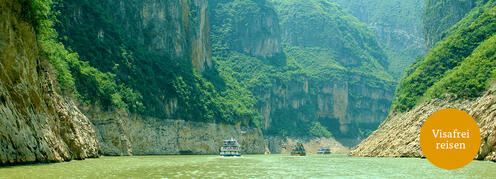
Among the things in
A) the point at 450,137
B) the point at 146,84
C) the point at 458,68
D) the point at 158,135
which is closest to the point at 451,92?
the point at 458,68

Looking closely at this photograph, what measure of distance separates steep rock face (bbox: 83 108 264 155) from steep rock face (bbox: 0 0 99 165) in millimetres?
30621

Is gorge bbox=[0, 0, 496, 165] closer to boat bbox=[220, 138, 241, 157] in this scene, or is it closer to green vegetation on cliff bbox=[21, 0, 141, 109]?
green vegetation on cliff bbox=[21, 0, 141, 109]

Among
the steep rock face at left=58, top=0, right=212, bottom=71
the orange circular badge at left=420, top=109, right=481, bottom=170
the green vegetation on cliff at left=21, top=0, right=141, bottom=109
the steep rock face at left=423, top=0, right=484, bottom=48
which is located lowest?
the orange circular badge at left=420, top=109, right=481, bottom=170

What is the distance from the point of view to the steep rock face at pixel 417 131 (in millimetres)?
59625

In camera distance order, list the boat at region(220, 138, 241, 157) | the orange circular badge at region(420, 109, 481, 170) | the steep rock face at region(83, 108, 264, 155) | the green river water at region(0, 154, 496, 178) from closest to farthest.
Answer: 1. the green river water at region(0, 154, 496, 178)
2. the orange circular badge at region(420, 109, 481, 170)
3. the steep rock face at region(83, 108, 264, 155)
4. the boat at region(220, 138, 241, 157)

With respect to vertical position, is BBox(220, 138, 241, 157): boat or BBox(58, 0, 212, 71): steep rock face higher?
BBox(58, 0, 212, 71): steep rock face

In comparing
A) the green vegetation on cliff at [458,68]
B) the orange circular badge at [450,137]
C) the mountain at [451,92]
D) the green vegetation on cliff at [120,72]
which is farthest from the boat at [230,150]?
the orange circular badge at [450,137]

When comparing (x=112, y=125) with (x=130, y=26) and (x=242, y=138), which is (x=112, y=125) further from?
(x=242, y=138)

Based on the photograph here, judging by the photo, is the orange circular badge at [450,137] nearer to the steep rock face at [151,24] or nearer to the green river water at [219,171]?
the green river water at [219,171]

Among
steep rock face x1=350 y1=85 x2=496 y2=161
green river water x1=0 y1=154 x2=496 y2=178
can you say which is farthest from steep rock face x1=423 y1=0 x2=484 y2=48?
green river water x1=0 y1=154 x2=496 y2=178

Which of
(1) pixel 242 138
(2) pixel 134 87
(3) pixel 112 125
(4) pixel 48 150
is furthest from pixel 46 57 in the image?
(1) pixel 242 138

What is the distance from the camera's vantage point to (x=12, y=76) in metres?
42.4

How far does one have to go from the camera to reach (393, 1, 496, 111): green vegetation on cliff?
3260 inches

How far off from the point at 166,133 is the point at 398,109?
49317 mm
